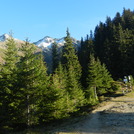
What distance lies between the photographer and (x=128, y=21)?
88.2 metres

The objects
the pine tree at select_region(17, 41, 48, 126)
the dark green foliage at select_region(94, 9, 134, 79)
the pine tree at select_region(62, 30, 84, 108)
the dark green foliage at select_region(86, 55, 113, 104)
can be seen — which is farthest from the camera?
the dark green foliage at select_region(94, 9, 134, 79)

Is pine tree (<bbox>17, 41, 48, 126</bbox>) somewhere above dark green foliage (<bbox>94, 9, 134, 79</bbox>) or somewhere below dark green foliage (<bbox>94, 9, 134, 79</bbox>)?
below

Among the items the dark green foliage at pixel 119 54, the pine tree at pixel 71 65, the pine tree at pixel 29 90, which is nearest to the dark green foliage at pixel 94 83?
the pine tree at pixel 71 65

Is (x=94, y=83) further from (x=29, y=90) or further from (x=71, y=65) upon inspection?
(x=29, y=90)

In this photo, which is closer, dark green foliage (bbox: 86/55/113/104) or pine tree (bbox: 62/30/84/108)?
pine tree (bbox: 62/30/84/108)

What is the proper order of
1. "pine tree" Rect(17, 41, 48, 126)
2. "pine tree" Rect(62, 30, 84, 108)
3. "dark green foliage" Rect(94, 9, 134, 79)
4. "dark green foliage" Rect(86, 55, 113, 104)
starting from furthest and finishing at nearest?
"dark green foliage" Rect(94, 9, 134, 79), "dark green foliage" Rect(86, 55, 113, 104), "pine tree" Rect(62, 30, 84, 108), "pine tree" Rect(17, 41, 48, 126)

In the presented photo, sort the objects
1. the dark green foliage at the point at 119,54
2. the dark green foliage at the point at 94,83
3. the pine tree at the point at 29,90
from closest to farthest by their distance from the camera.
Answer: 1. the pine tree at the point at 29,90
2. the dark green foliage at the point at 94,83
3. the dark green foliage at the point at 119,54

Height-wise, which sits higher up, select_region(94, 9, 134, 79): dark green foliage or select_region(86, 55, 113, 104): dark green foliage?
select_region(94, 9, 134, 79): dark green foliage

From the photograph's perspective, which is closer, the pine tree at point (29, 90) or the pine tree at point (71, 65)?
the pine tree at point (29, 90)

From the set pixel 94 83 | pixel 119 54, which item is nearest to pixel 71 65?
pixel 94 83

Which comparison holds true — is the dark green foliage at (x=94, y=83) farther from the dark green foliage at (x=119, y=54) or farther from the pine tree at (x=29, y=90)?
the dark green foliage at (x=119, y=54)

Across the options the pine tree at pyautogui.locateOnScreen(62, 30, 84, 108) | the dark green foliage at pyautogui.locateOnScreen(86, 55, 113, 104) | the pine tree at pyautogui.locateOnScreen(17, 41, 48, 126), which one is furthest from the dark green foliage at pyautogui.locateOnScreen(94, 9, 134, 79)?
the pine tree at pyautogui.locateOnScreen(17, 41, 48, 126)

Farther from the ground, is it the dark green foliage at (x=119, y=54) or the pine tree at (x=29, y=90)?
the dark green foliage at (x=119, y=54)

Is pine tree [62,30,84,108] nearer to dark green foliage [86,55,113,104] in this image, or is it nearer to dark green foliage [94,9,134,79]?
dark green foliage [86,55,113,104]
